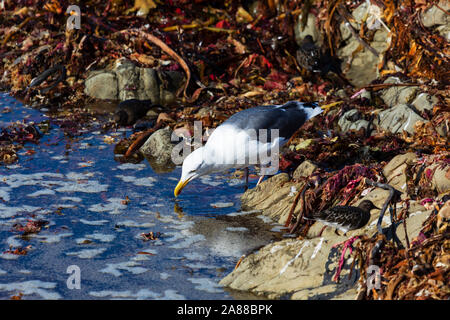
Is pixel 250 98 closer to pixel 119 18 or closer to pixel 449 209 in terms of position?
pixel 119 18

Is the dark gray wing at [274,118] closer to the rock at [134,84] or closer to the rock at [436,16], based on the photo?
the rock at [436,16]

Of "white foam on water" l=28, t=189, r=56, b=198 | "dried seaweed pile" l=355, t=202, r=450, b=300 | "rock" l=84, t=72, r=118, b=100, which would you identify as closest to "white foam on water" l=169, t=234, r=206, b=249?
"dried seaweed pile" l=355, t=202, r=450, b=300

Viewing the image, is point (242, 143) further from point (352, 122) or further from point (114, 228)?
point (352, 122)

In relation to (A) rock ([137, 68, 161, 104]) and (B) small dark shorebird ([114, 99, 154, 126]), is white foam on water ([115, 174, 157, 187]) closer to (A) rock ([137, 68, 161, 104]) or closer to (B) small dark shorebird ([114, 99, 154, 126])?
(B) small dark shorebird ([114, 99, 154, 126])

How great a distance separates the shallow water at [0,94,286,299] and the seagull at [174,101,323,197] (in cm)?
42

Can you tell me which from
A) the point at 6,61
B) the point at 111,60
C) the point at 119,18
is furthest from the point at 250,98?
the point at 6,61

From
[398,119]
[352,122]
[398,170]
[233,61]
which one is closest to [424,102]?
[398,119]

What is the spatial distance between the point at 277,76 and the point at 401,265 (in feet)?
21.2

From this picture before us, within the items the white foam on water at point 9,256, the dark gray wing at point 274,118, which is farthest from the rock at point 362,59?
the white foam on water at point 9,256

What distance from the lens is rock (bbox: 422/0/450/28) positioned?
9602 mm

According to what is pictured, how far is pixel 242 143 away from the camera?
6957 millimetres

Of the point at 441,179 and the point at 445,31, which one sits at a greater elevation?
the point at 445,31

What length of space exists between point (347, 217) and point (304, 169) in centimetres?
181
